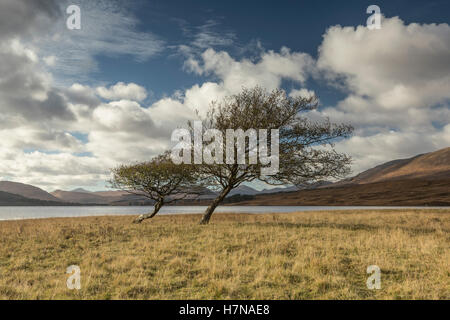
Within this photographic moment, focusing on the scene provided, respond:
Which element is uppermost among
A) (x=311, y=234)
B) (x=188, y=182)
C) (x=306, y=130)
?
(x=306, y=130)

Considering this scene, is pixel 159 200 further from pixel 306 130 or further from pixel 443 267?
pixel 443 267

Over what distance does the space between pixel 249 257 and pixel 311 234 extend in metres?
8.56

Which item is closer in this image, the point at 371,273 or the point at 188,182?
the point at 371,273

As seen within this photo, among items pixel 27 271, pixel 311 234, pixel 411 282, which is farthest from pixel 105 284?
pixel 311 234

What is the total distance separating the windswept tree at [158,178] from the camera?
2961 cm

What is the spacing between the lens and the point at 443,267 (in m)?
10.5

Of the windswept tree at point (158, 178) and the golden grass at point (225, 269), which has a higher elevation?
the windswept tree at point (158, 178)

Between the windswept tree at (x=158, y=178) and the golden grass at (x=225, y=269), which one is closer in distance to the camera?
the golden grass at (x=225, y=269)

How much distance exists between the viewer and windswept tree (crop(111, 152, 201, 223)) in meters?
29.6

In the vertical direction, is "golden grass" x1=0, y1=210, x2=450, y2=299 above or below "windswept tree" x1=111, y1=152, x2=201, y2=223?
below

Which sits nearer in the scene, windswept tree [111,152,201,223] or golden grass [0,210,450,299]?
golden grass [0,210,450,299]

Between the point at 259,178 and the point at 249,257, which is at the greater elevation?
the point at 259,178

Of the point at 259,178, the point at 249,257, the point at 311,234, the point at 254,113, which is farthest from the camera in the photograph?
the point at 259,178

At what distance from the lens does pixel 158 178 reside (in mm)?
30578
